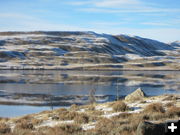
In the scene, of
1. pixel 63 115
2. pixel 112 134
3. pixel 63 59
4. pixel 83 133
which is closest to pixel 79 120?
pixel 63 115

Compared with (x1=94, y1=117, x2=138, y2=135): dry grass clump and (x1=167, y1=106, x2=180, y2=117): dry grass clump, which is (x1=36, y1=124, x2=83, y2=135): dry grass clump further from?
(x1=167, y1=106, x2=180, y2=117): dry grass clump

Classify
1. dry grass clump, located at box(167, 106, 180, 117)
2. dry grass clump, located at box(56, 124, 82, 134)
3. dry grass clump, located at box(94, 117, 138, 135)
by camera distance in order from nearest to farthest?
1. dry grass clump, located at box(94, 117, 138, 135)
2. dry grass clump, located at box(56, 124, 82, 134)
3. dry grass clump, located at box(167, 106, 180, 117)

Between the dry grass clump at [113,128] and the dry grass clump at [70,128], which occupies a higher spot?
the dry grass clump at [113,128]

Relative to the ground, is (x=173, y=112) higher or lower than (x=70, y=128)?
higher

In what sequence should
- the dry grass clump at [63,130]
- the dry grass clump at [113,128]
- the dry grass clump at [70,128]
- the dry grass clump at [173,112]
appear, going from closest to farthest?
the dry grass clump at [113,128]
the dry grass clump at [63,130]
the dry grass clump at [70,128]
the dry grass clump at [173,112]

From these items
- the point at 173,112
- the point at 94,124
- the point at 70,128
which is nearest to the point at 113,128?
the point at 70,128

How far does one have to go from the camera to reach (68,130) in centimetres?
1209

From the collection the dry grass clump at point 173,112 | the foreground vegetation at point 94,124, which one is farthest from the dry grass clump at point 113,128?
the dry grass clump at point 173,112

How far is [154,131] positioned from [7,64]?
163173 millimetres

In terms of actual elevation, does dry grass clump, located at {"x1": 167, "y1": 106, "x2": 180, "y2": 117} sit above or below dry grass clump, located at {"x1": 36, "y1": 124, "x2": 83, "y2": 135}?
above

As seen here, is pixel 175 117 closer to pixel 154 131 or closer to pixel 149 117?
pixel 149 117

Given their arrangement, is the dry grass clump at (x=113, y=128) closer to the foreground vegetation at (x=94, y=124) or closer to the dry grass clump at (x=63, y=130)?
the foreground vegetation at (x=94, y=124)

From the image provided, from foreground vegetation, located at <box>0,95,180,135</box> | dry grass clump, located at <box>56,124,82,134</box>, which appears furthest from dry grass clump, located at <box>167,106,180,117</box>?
dry grass clump, located at <box>56,124,82,134</box>

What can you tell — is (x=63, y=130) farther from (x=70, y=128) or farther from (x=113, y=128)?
(x=113, y=128)
